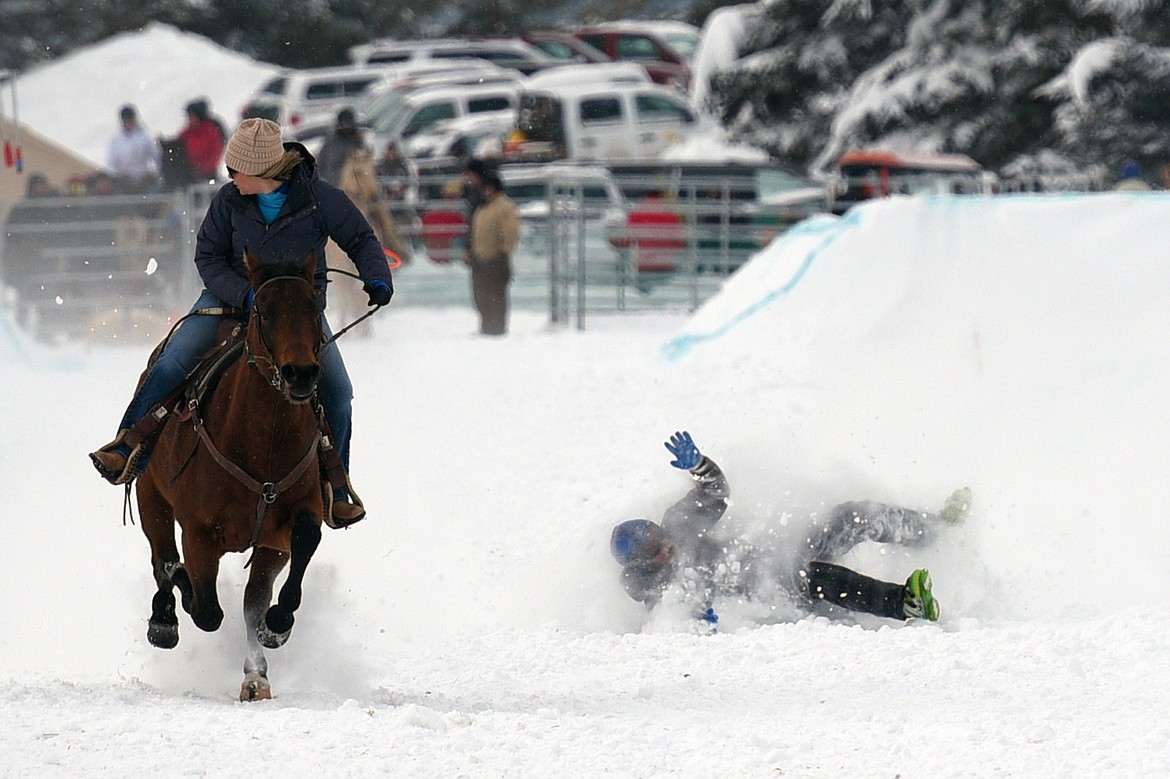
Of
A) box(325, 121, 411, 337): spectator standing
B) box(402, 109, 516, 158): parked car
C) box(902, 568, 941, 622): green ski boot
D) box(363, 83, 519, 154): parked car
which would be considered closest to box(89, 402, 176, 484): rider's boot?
box(902, 568, 941, 622): green ski boot

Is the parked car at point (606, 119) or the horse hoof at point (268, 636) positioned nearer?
the horse hoof at point (268, 636)

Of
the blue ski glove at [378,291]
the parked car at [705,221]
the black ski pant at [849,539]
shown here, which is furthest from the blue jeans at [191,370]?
the parked car at [705,221]

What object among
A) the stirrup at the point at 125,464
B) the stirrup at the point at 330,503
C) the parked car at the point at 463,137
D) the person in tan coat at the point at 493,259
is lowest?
the person in tan coat at the point at 493,259

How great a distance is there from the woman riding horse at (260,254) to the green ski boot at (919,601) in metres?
2.27

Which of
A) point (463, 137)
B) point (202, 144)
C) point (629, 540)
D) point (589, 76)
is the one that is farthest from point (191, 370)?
point (589, 76)

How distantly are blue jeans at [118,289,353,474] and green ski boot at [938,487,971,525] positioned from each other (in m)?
2.90

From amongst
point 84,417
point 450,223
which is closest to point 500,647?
point 84,417

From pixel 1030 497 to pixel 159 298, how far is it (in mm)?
8937

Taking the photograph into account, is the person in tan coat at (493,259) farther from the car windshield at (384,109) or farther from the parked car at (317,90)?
the parked car at (317,90)

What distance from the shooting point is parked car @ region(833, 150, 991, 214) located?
766 inches

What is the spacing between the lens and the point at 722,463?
8641 millimetres

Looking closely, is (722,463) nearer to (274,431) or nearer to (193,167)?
(274,431)

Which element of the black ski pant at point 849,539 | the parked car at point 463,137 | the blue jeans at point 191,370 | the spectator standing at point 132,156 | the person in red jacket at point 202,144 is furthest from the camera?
the parked car at point 463,137

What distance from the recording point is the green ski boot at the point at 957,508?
8.27m
